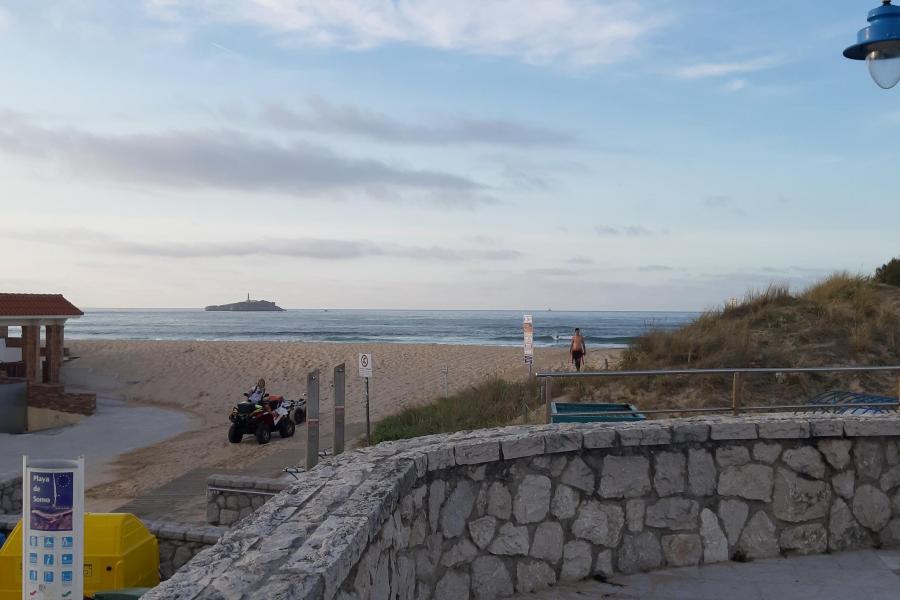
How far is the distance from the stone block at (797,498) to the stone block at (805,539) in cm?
7

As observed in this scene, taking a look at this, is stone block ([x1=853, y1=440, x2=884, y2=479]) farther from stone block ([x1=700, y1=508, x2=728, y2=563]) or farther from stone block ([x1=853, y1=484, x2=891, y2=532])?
stone block ([x1=700, y1=508, x2=728, y2=563])

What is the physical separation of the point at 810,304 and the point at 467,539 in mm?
16193

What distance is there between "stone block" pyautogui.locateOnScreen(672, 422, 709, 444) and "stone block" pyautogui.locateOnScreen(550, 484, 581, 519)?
77cm

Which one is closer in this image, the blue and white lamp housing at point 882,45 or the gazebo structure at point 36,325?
the blue and white lamp housing at point 882,45

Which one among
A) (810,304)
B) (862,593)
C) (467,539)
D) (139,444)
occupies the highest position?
(810,304)

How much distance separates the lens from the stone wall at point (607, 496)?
414 cm

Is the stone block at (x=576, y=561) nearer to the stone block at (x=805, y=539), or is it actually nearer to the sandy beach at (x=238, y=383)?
the stone block at (x=805, y=539)

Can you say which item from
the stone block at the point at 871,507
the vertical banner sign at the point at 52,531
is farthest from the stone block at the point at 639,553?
the vertical banner sign at the point at 52,531

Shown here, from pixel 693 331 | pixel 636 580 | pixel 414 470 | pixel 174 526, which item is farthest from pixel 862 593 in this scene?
pixel 693 331

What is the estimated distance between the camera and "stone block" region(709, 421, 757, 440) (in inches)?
208

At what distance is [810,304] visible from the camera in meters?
18.6

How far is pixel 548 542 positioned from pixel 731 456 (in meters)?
1.38

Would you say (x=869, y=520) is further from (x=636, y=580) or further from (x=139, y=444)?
(x=139, y=444)

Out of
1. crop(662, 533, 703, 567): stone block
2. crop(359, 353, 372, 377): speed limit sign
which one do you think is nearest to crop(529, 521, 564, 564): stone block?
crop(662, 533, 703, 567): stone block
